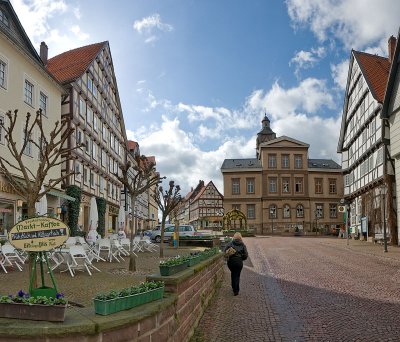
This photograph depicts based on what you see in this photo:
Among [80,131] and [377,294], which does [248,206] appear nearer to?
[80,131]

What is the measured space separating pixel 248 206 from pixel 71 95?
41.7 m

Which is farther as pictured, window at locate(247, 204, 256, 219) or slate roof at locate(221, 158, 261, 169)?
slate roof at locate(221, 158, 261, 169)

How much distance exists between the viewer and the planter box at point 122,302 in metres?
4.35

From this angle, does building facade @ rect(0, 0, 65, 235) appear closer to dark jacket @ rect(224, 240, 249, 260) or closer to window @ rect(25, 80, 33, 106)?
window @ rect(25, 80, 33, 106)

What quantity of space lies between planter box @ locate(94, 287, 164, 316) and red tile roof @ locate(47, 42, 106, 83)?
2788 centimetres

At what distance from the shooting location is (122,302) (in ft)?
15.0

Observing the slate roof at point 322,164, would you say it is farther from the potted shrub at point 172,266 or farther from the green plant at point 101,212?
the potted shrub at point 172,266

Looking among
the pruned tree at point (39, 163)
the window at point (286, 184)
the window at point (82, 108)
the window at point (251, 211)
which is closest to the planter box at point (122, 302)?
the pruned tree at point (39, 163)

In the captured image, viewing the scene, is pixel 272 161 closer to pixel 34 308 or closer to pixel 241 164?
pixel 241 164

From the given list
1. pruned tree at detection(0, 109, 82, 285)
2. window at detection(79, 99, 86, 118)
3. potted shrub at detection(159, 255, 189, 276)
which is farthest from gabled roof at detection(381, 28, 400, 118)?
potted shrub at detection(159, 255, 189, 276)

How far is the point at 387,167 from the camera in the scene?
3011 cm

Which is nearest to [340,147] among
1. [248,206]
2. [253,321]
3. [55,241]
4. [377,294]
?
[248,206]

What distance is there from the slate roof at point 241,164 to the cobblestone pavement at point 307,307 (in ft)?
175

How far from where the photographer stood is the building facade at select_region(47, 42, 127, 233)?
31.5 metres
